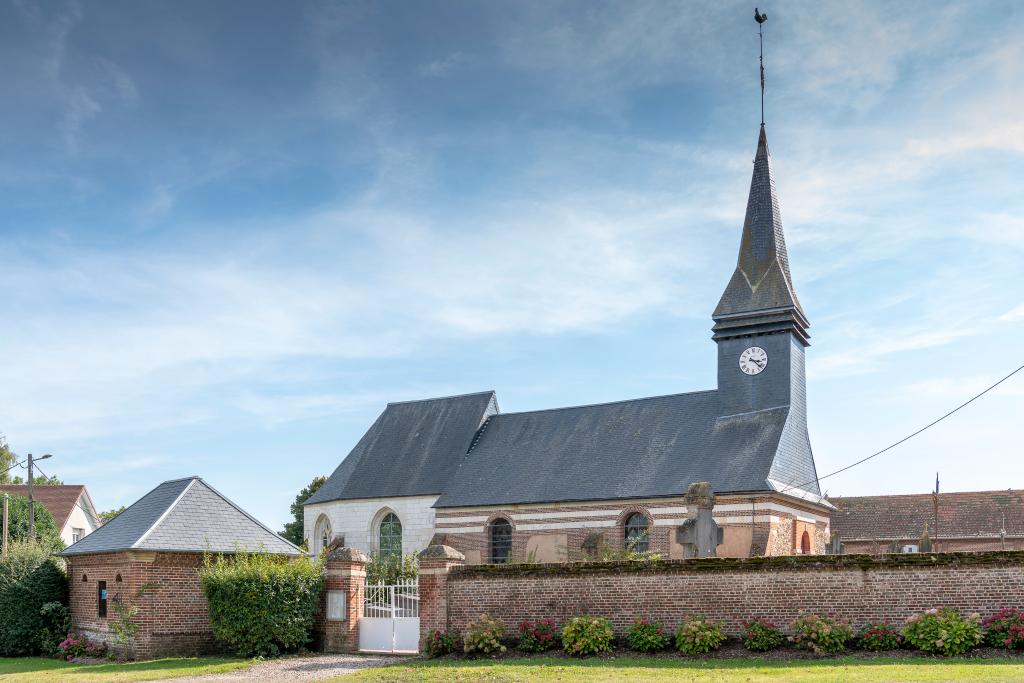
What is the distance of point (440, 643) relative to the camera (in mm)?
19703

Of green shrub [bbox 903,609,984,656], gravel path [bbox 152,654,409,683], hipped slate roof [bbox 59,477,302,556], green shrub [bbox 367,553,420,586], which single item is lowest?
gravel path [bbox 152,654,409,683]

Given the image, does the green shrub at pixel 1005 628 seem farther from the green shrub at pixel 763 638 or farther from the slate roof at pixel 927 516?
the slate roof at pixel 927 516

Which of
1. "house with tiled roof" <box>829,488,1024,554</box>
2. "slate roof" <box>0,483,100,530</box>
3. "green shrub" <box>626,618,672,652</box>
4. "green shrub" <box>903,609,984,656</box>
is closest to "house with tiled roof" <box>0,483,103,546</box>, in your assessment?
"slate roof" <box>0,483,100,530</box>

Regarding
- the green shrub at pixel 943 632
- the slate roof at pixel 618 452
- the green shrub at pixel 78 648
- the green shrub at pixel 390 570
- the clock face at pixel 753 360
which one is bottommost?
the green shrub at pixel 78 648

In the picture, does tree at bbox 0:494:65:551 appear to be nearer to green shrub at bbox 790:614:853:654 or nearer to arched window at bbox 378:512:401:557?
arched window at bbox 378:512:401:557

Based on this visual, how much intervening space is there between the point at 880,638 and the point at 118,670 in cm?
1508

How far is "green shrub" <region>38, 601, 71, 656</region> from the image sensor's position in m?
26.0

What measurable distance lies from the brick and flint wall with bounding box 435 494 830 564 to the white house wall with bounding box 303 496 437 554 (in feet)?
4.01

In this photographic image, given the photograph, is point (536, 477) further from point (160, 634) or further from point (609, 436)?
point (160, 634)

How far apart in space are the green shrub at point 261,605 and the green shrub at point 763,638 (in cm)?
1025

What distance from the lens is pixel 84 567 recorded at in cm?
2555

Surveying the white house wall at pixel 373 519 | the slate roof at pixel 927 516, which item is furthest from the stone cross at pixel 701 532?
the slate roof at pixel 927 516

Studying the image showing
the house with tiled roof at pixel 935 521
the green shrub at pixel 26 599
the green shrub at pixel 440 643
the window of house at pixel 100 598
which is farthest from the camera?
the house with tiled roof at pixel 935 521

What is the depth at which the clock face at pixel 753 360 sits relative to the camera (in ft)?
113
